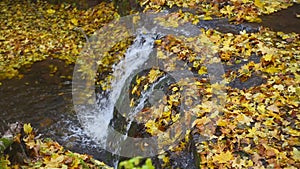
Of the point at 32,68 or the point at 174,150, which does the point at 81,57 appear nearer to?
the point at 32,68

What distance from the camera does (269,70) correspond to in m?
4.82

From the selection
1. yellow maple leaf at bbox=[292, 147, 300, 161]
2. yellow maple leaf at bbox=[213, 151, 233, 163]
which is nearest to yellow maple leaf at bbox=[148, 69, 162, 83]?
yellow maple leaf at bbox=[213, 151, 233, 163]

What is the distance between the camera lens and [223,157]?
3.50 meters

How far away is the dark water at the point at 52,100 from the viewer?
601cm

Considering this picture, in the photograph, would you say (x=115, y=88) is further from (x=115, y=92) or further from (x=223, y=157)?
(x=223, y=157)

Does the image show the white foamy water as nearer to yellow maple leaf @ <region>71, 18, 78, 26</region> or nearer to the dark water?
the dark water

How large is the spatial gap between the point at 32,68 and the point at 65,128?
248 cm

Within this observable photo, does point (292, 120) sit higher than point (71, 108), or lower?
higher

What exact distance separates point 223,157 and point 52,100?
14.2 ft

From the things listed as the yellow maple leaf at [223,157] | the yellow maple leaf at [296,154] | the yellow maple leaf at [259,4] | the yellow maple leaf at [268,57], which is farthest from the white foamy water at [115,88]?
the yellow maple leaf at [296,154]

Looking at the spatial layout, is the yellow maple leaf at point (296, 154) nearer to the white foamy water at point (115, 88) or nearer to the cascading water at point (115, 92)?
the cascading water at point (115, 92)

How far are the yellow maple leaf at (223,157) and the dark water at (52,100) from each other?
8.35 feet

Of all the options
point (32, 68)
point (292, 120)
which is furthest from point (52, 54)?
point (292, 120)

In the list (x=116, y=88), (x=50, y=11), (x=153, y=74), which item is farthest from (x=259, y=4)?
(x=50, y=11)
